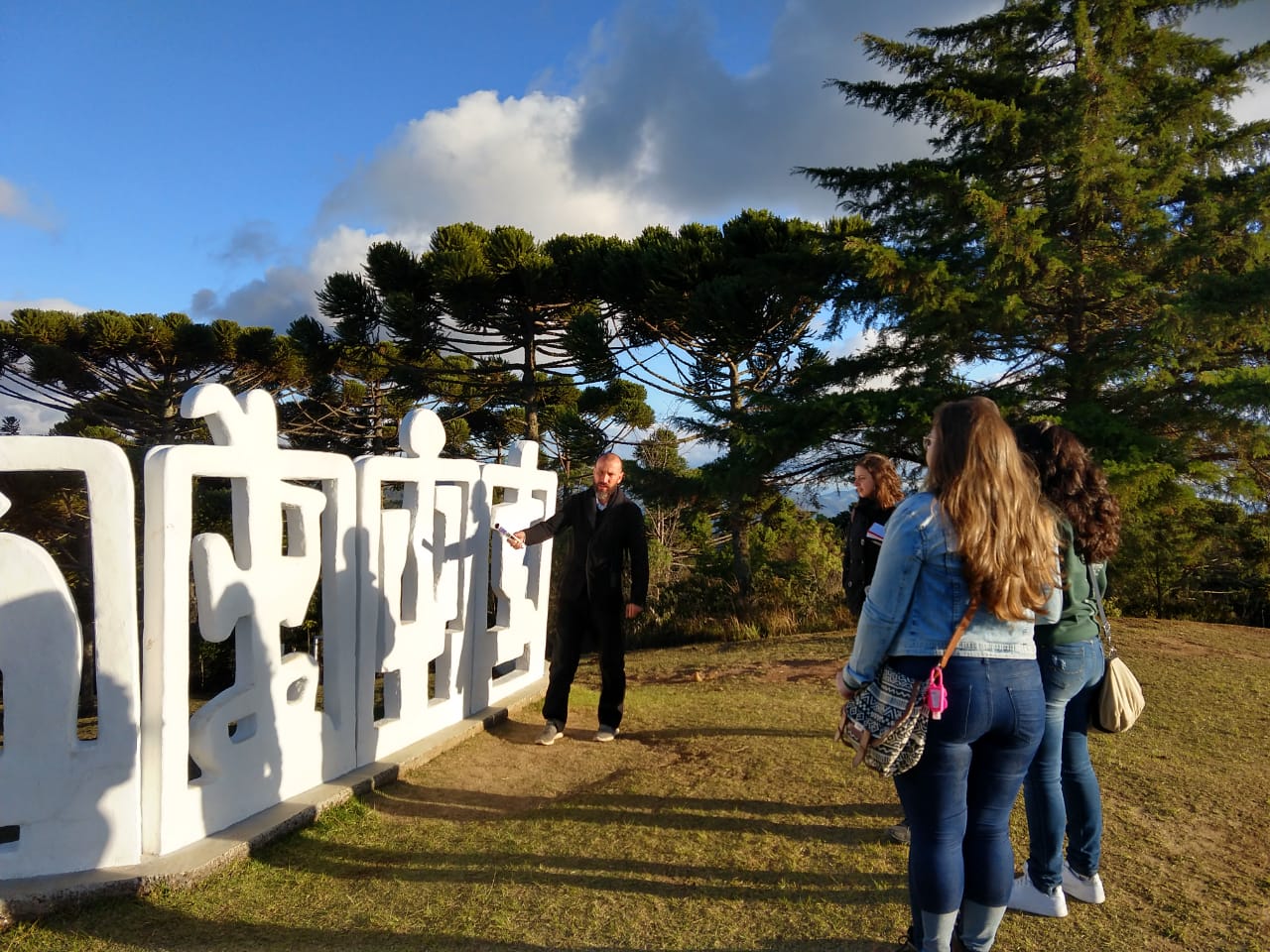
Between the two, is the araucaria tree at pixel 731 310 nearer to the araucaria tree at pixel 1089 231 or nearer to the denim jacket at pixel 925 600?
the araucaria tree at pixel 1089 231

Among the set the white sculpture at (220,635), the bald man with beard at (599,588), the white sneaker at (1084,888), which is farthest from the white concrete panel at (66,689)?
the white sneaker at (1084,888)

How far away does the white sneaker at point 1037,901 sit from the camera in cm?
269

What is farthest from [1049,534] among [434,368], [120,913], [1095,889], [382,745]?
[434,368]

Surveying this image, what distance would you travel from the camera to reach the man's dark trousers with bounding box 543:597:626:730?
4734 millimetres

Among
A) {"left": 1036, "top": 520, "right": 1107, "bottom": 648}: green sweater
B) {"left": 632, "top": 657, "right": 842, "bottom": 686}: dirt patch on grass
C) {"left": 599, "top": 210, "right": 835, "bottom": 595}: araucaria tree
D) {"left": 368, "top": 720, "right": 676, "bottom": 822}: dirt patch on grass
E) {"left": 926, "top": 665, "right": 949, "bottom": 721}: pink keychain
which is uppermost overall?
{"left": 599, "top": 210, "right": 835, "bottom": 595}: araucaria tree

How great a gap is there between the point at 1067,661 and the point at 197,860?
9.49 ft

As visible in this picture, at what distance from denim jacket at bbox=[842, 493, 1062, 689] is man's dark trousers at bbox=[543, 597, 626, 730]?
2.76 m

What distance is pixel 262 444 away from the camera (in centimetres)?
336

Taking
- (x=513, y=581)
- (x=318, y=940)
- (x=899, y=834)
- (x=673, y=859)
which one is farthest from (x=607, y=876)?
(x=513, y=581)

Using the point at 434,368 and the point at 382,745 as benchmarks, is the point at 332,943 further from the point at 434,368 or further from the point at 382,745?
the point at 434,368

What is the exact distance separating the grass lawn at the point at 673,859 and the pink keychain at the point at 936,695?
1.00 meters

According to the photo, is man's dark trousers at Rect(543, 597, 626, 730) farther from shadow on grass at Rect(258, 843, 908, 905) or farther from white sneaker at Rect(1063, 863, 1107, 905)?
white sneaker at Rect(1063, 863, 1107, 905)

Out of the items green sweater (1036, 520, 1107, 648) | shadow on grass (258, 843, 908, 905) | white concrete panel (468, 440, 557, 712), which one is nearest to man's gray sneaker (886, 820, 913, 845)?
shadow on grass (258, 843, 908, 905)

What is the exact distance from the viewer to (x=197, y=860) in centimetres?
289
